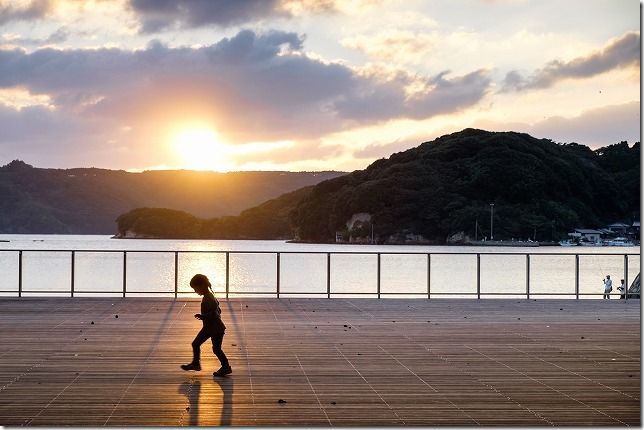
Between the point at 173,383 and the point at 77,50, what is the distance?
7.40 metres

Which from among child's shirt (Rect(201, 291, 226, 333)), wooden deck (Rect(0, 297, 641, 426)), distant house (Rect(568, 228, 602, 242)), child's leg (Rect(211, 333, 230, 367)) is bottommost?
wooden deck (Rect(0, 297, 641, 426))

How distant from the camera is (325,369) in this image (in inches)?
310

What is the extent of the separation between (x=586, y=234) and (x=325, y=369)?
99066 millimetres

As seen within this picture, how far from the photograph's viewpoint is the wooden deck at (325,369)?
5977 mm

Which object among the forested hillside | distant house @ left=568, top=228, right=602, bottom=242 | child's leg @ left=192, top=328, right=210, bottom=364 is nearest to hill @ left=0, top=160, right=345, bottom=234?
the forested hillside

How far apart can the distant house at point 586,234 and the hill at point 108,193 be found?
1288 inches

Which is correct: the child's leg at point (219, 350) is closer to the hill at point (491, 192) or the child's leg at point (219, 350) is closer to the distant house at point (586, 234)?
the hill at point (491, 192)

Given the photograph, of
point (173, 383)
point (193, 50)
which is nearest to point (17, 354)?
point (173, 383)

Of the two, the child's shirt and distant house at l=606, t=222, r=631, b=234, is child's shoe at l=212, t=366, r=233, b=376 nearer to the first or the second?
the child's shirt

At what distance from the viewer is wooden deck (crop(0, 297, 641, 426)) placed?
598cm

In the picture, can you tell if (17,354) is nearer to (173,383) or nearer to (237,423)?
(173,383)

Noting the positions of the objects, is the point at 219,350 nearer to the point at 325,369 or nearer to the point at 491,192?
the point at 325,369

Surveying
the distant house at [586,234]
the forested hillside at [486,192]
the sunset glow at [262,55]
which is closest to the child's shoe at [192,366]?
the sunset glow at [262,55]

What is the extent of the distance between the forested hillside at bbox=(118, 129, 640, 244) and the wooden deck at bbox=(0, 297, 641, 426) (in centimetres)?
8539
